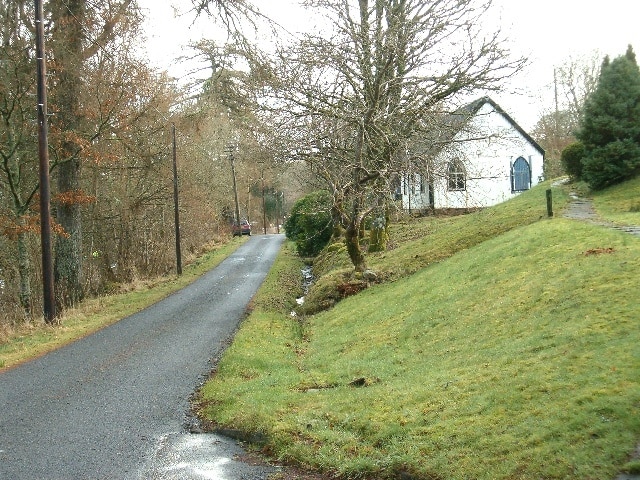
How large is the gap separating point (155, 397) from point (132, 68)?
18333mm

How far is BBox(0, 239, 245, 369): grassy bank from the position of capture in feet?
46.0

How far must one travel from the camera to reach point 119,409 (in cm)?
916

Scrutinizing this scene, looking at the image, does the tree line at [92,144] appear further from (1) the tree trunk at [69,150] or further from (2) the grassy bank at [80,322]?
(2) the grassy bank at [80,322]

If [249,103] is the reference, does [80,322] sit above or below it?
below

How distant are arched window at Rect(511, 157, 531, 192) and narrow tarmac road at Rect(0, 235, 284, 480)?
873 inches

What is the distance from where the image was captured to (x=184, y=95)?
33906 mm

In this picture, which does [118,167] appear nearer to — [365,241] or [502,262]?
[365,241]

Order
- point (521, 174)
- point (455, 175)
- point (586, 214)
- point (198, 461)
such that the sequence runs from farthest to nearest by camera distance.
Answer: point (521, 174) → point (455, 175) → point (586, 214) → point (198, 461)

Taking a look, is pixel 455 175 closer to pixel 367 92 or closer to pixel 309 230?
pixel 367 92

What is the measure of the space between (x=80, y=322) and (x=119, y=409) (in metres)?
9.24

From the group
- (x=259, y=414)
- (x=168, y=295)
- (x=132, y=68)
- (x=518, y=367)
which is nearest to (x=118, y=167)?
(x=132, y=68)

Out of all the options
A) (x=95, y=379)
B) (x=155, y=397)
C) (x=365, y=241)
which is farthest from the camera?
(x=365, y=241)

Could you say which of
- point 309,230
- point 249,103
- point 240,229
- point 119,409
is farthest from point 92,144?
point 240,229

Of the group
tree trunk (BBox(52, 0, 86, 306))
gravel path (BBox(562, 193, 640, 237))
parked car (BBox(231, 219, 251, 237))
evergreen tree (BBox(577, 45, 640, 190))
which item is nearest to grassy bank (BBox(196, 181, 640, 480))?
gravel path (BBox(562, 193, 640, 237))
